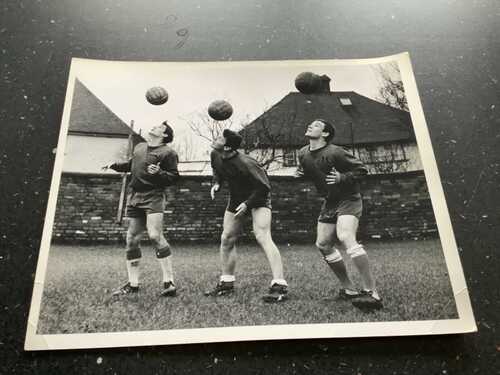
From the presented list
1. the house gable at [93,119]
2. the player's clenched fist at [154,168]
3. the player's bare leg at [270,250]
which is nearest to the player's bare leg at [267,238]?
the player's bare leg at [270,250]

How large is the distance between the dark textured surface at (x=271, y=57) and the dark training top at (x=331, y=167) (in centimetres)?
19

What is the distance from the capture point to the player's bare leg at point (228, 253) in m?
0.78

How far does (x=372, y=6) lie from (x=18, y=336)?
1.08m

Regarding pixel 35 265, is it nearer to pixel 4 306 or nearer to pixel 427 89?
pixel 4 306

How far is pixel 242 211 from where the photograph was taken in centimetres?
84

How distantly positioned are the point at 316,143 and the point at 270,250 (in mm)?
242

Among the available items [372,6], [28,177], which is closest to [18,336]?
[28,177]

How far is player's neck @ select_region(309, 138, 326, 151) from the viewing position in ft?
2.87

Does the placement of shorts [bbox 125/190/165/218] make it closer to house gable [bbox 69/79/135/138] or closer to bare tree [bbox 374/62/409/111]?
house gable [bbox 69/79/135/138]

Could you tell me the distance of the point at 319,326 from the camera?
730mm

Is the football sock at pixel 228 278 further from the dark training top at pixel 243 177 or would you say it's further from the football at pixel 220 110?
the football at pixel 220 110

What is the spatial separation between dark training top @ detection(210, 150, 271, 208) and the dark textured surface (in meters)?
→ 0.28

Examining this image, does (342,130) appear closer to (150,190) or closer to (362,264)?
(362,264)

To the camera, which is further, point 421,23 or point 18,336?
point 421,23
